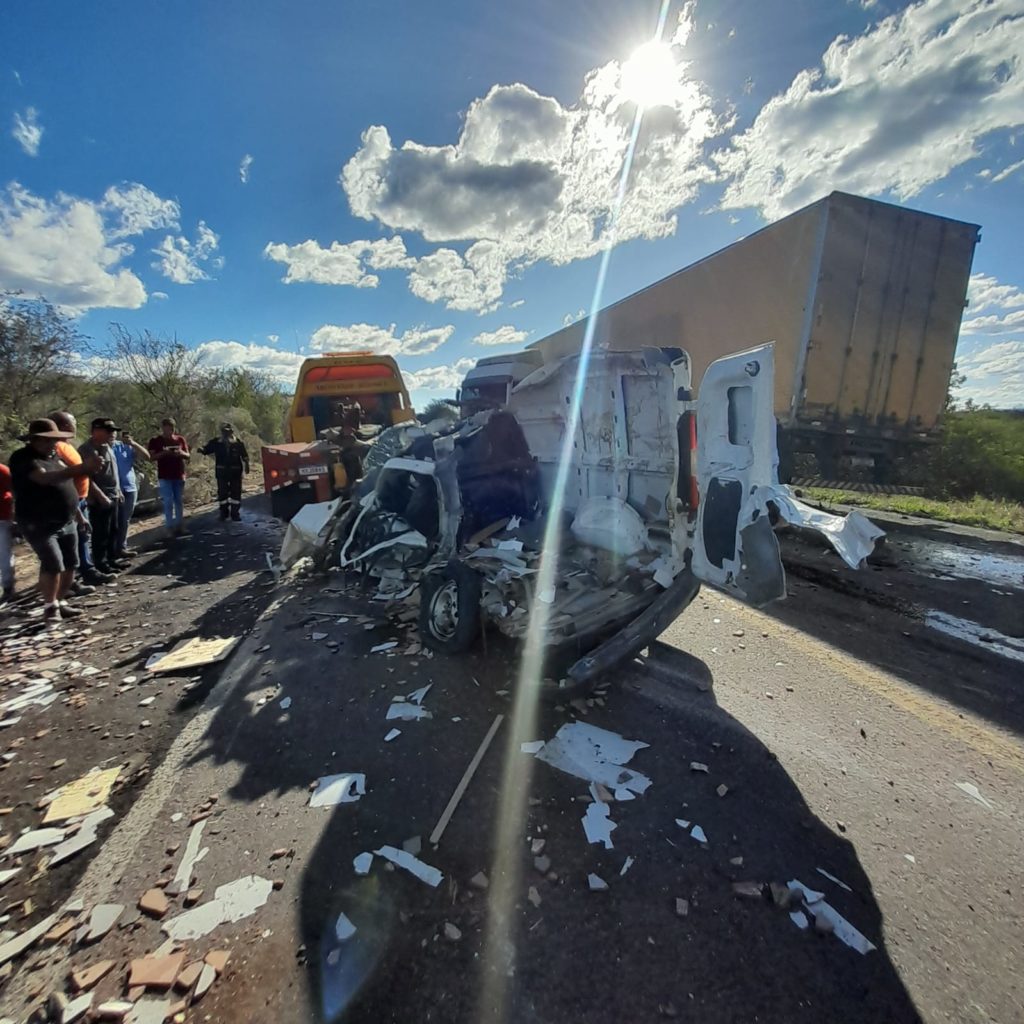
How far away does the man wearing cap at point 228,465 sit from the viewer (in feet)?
26.8

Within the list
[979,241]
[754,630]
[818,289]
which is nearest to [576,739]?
[754,630]

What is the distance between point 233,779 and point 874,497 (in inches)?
395

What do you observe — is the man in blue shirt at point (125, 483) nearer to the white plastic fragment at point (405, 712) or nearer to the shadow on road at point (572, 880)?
the shadow on road at point (572, 880)

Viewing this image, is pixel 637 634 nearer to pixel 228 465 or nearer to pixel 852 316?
pixel 852 316

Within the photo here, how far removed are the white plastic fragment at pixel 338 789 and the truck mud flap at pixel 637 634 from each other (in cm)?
115

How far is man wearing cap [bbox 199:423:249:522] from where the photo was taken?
8180 mm

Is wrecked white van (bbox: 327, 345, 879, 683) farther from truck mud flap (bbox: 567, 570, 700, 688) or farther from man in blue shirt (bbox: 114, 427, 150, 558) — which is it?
man in blue shirt (bbox: 114, 427, 150, 558)

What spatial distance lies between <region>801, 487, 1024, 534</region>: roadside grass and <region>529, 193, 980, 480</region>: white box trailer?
0.49 m

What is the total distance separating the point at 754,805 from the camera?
2.08m

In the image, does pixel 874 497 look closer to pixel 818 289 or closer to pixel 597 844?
pixel 818 289

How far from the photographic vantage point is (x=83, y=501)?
5289 millimetres

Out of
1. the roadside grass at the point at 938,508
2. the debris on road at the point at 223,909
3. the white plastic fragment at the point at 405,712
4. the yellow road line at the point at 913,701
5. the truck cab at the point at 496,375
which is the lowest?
the debris on road at the point at 223,909

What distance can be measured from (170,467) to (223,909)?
7.22 metres

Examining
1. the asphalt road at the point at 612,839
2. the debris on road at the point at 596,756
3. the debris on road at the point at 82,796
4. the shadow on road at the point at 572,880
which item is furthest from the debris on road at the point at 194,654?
the debris on road at the point at 596,756
